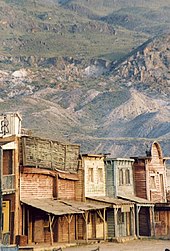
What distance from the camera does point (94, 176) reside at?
159ft

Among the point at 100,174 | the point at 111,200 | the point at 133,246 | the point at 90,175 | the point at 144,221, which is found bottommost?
the point at 133,246

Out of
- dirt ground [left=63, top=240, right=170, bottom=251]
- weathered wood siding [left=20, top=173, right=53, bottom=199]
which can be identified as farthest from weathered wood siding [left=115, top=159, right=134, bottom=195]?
weathered wood siding [left=20, top=173, right=53, bottom=199]

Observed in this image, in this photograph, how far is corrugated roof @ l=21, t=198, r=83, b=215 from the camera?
128 feet

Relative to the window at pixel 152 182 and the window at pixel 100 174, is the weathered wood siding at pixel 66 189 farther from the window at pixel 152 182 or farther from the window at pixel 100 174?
the window at pixel 152 182

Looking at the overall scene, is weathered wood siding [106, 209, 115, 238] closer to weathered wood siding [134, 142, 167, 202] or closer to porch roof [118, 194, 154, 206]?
porch roof [118, 194, 154, 206]

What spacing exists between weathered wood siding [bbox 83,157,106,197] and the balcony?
918 centimetres

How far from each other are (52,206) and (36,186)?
7.21 feet

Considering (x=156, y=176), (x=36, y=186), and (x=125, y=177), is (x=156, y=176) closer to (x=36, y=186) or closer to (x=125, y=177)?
(x=125, y=177)

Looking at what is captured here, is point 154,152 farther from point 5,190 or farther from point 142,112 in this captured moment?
point 142,112

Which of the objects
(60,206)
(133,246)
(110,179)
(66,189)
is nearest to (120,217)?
(110,179)

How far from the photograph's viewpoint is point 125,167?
52125 mm

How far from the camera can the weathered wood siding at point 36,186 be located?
4066 centimetres

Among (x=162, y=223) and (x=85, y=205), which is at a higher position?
(x=85, y=205)

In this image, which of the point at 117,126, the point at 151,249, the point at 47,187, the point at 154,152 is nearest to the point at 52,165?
the point at 47,187
